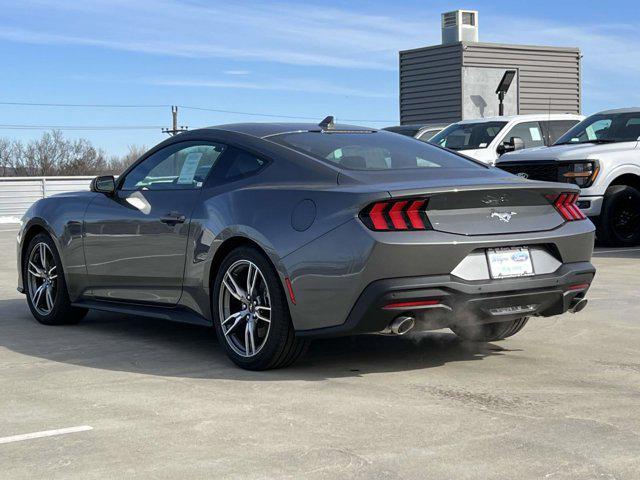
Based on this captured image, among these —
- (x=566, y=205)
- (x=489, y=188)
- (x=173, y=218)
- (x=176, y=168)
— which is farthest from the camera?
(x=176, y=168)

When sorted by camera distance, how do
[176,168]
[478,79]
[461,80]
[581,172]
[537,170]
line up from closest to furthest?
[176,168], [581,172], [537,170], [461,80], [478,79]

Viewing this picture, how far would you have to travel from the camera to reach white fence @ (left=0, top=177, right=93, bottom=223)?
3178 centimetres

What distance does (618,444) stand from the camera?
4398 mm

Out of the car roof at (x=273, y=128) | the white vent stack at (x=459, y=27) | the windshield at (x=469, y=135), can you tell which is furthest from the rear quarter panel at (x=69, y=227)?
the white vent stack at (x=459, y=27)

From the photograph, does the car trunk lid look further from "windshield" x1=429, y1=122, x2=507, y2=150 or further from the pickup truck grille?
"windshield" x1=429, y1=122, x2=507, y2=150

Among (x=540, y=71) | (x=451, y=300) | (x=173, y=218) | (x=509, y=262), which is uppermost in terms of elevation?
(x=540, y=71)

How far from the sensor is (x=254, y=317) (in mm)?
6094

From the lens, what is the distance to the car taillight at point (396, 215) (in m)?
5.52

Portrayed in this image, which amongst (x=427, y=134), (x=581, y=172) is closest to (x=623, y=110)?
(x=581, y=172)

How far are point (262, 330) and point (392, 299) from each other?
0.96m

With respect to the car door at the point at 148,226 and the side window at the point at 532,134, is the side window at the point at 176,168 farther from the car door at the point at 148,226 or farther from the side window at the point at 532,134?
the side window at the point at 532,134

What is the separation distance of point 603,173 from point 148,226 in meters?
8.19

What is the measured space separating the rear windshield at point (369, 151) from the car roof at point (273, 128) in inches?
3.7

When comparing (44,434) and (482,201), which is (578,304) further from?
(44,434)
